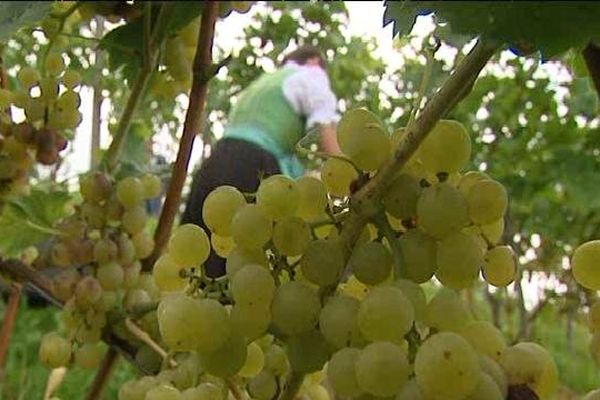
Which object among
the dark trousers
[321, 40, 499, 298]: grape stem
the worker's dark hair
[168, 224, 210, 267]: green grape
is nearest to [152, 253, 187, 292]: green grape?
[168, 224, 210, 267]: green grape

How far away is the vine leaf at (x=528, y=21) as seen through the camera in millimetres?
352

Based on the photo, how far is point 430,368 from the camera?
1.27 feet

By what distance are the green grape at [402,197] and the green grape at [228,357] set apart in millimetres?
99

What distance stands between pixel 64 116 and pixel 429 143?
1.52 feet

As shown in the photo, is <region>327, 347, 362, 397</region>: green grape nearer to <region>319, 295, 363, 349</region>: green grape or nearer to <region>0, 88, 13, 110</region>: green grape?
<region>319, 295, 363, 349</region>: green grape

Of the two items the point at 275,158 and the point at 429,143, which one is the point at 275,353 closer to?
the point at 429,143

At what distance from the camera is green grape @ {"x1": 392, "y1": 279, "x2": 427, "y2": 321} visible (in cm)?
43

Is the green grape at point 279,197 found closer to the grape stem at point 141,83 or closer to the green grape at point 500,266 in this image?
the green grape at point 500,266

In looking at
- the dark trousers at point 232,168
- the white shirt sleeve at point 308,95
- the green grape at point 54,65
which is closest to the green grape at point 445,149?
the green grape at point 54,65

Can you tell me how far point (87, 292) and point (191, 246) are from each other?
273 mm

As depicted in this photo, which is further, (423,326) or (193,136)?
(193,136)

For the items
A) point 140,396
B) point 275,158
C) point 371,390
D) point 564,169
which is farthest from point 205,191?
point 371,390

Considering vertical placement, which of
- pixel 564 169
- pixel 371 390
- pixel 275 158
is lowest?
pixel 371 390

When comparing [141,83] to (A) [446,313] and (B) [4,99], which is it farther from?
(A) [446,313]
